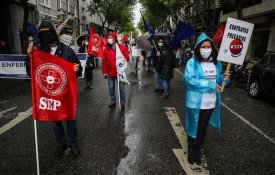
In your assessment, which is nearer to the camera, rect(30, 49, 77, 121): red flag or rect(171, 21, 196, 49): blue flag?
rect(30, 49, 77, 121): red flag

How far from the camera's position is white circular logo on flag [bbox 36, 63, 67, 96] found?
10.6 ft

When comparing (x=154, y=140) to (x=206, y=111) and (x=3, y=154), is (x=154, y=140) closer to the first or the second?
(x=206, y=111)

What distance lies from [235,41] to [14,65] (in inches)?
344

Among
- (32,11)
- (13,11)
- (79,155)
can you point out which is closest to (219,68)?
(79,155)

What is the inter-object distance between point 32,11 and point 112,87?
1772cm

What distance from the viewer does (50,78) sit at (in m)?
3.26

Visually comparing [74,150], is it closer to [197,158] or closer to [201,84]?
[197,158]

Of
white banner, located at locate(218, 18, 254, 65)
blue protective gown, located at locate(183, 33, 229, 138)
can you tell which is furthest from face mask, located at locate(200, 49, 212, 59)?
white banner, located at locate(218, 18, 254, 65)

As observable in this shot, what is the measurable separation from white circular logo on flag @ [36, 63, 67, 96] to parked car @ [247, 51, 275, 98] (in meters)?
6.27

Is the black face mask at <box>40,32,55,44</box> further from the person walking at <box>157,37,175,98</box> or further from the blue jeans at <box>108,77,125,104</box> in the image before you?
the person walking at <box>157,37,175,98</box>

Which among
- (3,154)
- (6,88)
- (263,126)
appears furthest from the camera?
(6,88)

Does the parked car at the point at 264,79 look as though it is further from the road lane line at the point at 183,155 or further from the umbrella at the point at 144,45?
the umbrella at the point at 144,45

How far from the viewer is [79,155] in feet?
12.7

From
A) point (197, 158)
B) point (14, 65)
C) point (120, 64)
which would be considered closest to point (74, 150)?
point (197, 158)
